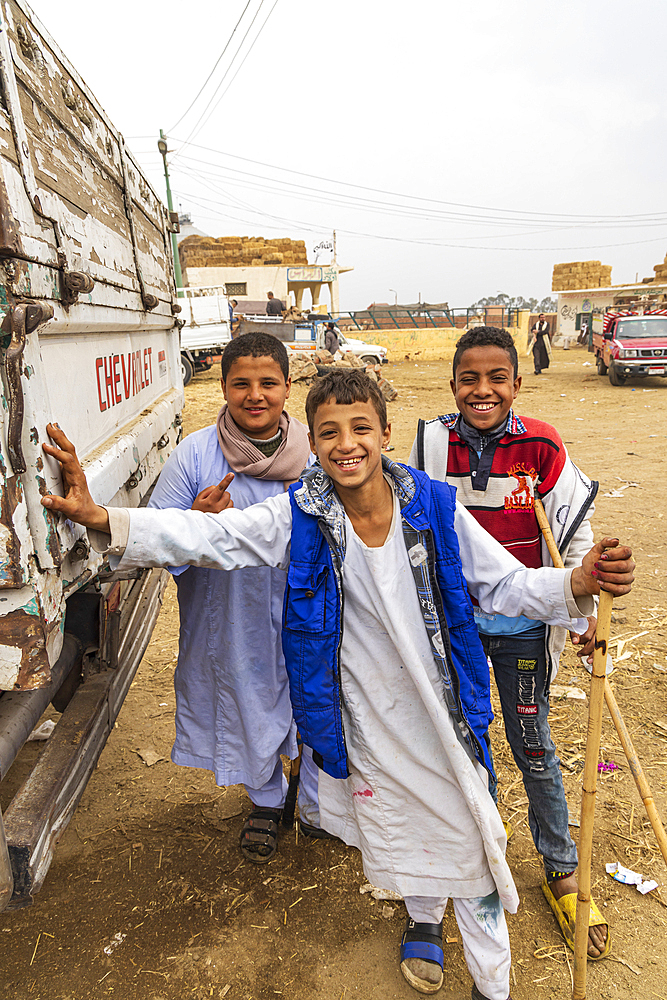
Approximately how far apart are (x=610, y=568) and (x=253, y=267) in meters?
27.1

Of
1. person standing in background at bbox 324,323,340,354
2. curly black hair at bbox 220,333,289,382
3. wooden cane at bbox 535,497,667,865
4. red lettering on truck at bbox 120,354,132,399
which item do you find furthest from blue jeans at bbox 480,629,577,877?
person standing in background at bbox 324,323,340,354

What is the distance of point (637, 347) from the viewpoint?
47.7ft

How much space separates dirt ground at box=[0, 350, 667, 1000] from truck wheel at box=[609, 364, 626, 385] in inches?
524

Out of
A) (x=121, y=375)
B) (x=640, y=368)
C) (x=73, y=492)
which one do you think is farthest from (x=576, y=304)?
(x=73, y=492)

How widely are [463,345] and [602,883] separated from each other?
1.94 m

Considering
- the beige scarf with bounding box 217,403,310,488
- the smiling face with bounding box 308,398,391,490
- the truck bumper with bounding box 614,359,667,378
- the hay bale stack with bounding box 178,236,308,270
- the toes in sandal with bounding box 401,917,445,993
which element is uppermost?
the hay bale stack with bounding box 178,236,308,270

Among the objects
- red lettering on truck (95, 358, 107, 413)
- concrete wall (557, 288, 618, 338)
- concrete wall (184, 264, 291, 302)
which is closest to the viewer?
red lettering on truck (95, 358, 107, 413)

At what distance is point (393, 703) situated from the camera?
1.67m

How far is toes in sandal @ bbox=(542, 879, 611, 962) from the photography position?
1.99 m

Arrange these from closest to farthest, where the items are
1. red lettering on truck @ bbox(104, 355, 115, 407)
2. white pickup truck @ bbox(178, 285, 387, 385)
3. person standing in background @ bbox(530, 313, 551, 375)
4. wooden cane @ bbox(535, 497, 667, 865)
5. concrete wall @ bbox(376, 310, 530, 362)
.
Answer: wooden cane @ bbox(535, 497, 667, 865), red lettering on truck @ bbox(104, 355, 115, 407), white pickup truck @ bbox(178, 285, 387, 385), person standing in background @ bbox(530, 313, 551, 375), concrete wall @ bbox(376, 310, 530, 362)

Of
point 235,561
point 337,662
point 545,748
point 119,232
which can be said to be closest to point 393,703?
point 337,662

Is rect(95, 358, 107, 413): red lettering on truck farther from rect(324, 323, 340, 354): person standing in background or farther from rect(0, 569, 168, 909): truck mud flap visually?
rect(324, 323, 340, 354): person standing in background

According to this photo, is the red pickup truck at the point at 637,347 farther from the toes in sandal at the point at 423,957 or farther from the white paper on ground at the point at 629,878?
the toes in sandal at the point at 423,957

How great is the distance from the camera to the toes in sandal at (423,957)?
1898 mm
